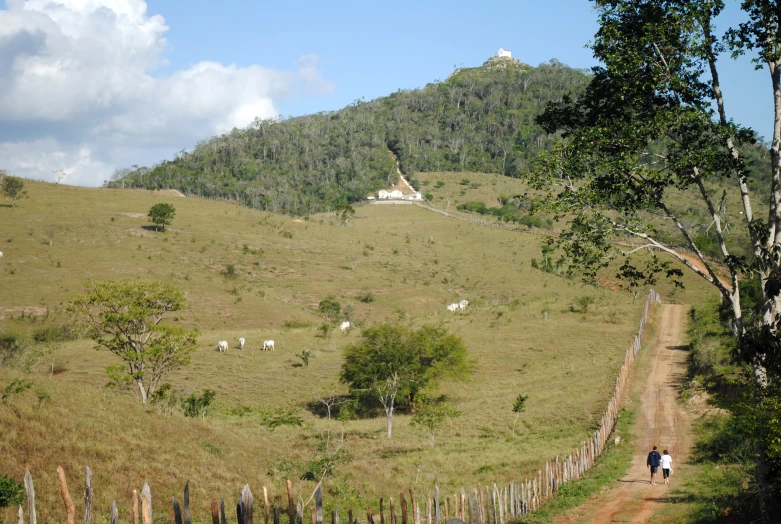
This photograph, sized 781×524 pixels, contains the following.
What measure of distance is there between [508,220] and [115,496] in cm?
10724

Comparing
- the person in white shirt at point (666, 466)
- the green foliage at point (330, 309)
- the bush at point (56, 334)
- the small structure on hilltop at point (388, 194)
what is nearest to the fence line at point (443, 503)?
the person in white shirt at point (666, 466)

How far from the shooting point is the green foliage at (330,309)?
61.1m

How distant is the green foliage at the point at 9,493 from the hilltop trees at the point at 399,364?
22030 millimetres

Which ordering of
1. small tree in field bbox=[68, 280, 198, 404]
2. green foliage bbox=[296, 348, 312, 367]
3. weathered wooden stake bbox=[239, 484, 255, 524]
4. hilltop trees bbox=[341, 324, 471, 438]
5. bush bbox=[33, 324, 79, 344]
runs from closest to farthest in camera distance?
weathered wooden stake bbox=[239, 484, 255, 524], small tree in field bbox=[68, 280, 198, 404], hilltop trees bbox=[341, 324, 471, 438], green foliage bbox=[296, 348, 312, 367], bush bbox=[33, 324, 79, 344]

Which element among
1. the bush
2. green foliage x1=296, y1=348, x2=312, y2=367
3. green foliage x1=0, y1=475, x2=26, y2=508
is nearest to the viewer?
green foliage x1=0, y1=475, x2=26, y2=508

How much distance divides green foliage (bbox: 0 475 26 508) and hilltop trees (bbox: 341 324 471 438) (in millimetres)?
22030

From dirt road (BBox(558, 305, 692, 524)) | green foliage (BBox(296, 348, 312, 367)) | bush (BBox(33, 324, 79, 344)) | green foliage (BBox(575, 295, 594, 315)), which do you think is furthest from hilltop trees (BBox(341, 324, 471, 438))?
green foliage (BBox(575, 295, 594, 315))

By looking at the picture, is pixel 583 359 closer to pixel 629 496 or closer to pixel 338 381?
pixel 338 381

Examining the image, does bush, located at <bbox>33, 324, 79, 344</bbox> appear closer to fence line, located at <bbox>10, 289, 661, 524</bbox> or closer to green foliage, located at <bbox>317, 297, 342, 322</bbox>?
green foliage, located at <bbox>317, 297, 342, 322</bbox>

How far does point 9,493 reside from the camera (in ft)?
35.5

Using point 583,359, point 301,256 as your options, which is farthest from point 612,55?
point 301,256

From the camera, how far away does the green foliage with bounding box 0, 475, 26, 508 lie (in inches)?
424

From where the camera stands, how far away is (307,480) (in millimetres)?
16984

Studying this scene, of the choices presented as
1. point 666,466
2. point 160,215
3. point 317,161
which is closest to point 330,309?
point 160,215
